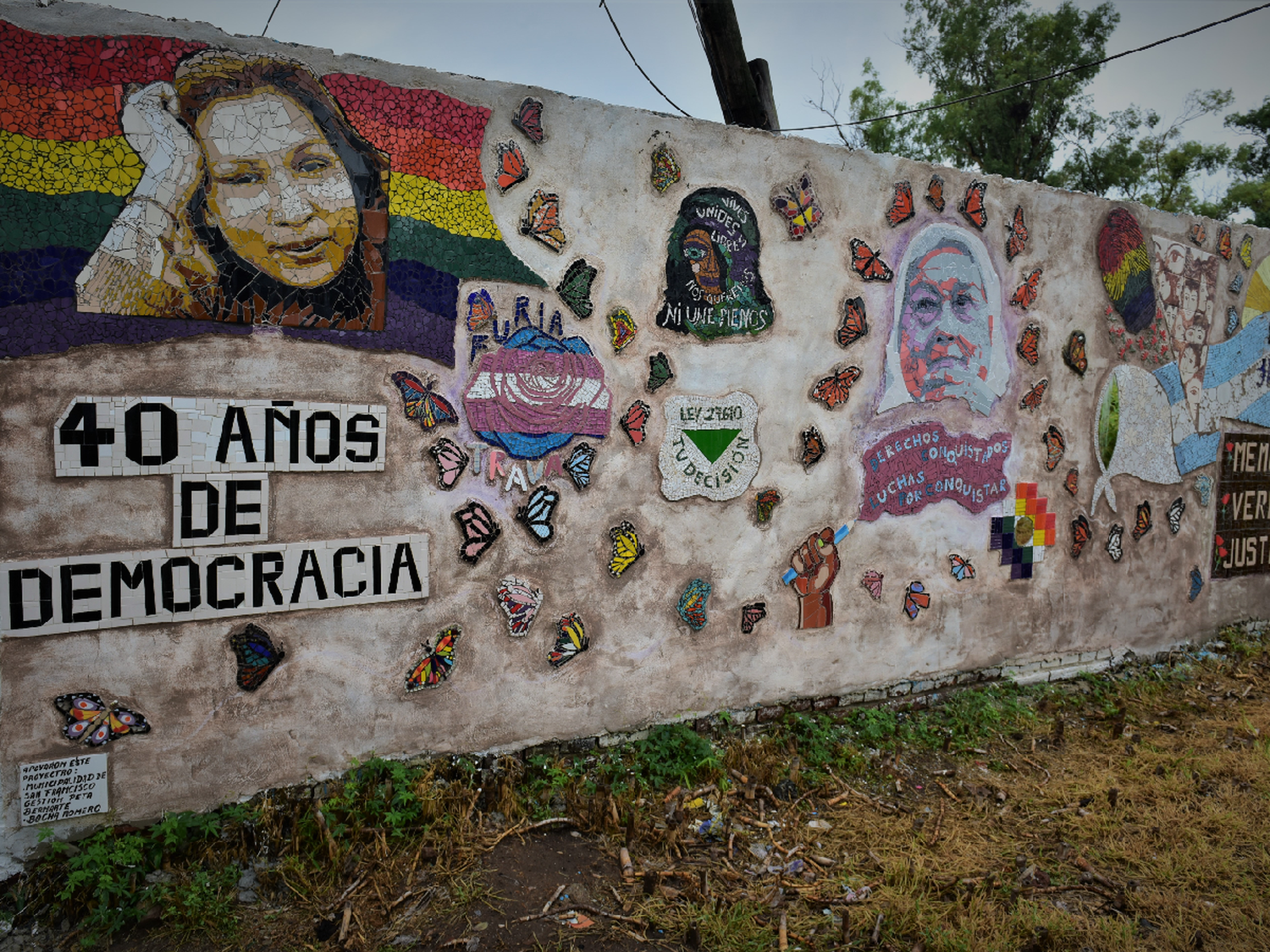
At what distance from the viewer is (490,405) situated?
321 centimetres

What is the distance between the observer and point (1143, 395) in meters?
5.10

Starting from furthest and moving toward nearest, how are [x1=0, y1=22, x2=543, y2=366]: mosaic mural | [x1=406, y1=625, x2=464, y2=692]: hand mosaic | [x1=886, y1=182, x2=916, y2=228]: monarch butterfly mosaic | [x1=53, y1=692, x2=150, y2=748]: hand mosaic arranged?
[x1=886, y1=182, x2=916, y2=228]: monarch butterfly mosaic, [x1=406, y1=625, x2=464, y2=692]: hand mosaic, [x1=53, y1=692, x2=150, y2=748]: hand mosaic, [x1=0, y1=22, x2=543, y2=366]: mosaic mural

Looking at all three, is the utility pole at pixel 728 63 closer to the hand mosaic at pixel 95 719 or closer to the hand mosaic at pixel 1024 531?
the hand mosaic at pixel 1024 531

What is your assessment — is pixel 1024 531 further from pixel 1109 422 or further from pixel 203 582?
pixel 203 582

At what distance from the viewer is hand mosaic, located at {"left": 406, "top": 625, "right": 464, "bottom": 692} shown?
3158 mm

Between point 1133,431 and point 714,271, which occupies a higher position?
point 714,271

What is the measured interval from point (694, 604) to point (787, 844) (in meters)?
1.16

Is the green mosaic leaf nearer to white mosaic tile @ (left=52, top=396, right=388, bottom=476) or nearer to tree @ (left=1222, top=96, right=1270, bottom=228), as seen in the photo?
white mosaic tile @ (left=52, top=396, right=388, bottom=476)

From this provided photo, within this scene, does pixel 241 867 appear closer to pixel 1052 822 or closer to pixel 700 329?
pixel 700 329

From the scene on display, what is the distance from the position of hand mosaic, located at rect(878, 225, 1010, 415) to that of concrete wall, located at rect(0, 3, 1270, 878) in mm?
21

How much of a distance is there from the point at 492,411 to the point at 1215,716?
484 cm

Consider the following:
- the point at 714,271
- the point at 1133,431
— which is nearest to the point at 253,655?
the point at 714,271

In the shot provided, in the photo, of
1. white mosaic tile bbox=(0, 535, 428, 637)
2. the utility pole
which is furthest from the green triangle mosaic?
the utility pole

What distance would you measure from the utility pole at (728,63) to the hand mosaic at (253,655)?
4890 millimetres
